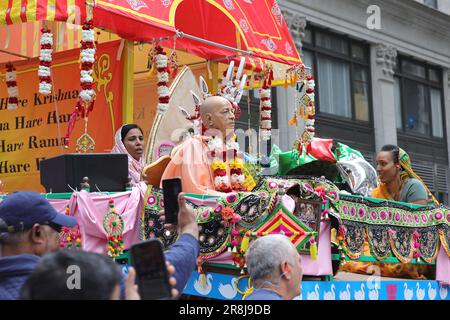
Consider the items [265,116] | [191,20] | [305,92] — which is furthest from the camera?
[265,116]

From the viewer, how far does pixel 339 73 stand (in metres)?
20.3

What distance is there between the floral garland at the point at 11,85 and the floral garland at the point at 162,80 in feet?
7.30

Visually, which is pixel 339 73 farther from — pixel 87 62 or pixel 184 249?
pixel 184 249

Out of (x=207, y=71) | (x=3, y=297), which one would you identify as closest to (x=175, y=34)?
(x=207, y=71)

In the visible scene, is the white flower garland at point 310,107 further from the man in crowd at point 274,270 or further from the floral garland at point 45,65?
the man in crowd at point 274,270

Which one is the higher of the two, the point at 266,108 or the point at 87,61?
the point at 266,108

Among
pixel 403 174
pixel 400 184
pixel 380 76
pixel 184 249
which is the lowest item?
pixel 184 249

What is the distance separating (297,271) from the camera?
3771 mm

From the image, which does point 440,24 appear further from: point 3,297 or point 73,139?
point 3,297

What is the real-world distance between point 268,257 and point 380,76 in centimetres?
1784

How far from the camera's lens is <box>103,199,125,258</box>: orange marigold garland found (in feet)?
21.1

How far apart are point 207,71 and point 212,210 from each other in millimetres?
5258

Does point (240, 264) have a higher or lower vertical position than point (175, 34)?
lower

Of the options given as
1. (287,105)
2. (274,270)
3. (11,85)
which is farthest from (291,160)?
(287,105)
